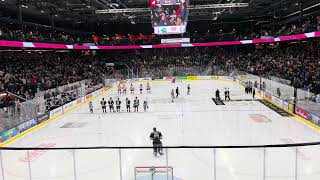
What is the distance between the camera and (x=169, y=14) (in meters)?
16.0

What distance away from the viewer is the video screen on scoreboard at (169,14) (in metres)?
15.7

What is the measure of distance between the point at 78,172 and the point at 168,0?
10654 millimetres

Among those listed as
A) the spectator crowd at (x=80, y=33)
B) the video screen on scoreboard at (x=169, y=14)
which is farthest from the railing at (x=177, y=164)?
the spectator crowd at (x=80, y=33)

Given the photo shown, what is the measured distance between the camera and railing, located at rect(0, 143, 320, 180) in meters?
6.41

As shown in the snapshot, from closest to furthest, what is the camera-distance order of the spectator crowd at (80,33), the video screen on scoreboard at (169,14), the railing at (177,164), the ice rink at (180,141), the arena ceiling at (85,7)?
the railing at (177,164), the ice rink at (180,141), the video screen on scoreboard at (169,14), the spectator crowd at (80,33), the arena ceiling at (85,7)

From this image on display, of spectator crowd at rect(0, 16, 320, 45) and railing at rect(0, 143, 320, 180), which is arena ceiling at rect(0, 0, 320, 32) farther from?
railing at rect(0, 143, 320, 180)

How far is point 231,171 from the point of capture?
26.2ft

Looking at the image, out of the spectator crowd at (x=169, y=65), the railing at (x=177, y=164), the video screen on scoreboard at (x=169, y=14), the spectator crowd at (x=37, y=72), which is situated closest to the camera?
the railing at (x=177, y=164)

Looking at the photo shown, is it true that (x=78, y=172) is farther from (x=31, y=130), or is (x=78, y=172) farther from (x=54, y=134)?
(x=31, y=130)

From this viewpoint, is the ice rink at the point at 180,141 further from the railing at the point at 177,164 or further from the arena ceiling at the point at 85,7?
the arena ceiling at the point at 85,7

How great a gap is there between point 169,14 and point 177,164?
10192mm

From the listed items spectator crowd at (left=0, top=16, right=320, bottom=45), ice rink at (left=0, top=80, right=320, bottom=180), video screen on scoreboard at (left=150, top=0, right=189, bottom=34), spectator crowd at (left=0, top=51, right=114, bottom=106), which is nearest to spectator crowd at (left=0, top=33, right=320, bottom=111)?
spectator crowd at (left=0, top=51, right=114, bottom=106)

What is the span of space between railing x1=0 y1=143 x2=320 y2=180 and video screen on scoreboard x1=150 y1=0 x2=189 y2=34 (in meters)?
8.99

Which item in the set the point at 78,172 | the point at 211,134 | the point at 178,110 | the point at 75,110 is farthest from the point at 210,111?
the point at 78,172
